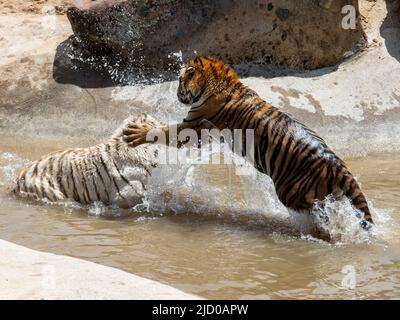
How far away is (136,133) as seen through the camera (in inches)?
197

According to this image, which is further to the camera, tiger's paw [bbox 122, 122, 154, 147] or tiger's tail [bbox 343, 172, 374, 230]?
tiger's paw [bbox 122, 122, 154, 147]

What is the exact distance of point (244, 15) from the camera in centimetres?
748

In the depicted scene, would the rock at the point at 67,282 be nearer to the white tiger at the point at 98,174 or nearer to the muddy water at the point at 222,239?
the muddy water at the point at 222,239

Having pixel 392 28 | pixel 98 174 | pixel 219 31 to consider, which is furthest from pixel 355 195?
pixel 392 28

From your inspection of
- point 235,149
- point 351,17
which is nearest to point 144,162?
point 235,149

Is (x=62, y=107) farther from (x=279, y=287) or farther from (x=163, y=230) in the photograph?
(x=279, y=287)

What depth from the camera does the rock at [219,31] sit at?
741 cm

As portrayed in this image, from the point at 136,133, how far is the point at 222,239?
3.13ft

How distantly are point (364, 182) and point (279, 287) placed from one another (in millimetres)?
2172

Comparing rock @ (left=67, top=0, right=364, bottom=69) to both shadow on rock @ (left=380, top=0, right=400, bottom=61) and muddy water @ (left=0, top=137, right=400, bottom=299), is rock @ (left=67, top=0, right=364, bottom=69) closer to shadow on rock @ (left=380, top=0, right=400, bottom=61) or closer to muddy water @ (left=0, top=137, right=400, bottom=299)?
shadow on rock @ (left=380, top=0, right=400, bottom=61)

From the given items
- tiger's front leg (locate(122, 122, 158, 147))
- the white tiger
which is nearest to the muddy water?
the white tiger

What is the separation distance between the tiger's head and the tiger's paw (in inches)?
15.3

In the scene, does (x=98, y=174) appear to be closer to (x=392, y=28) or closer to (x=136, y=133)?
(x=136, y=133)

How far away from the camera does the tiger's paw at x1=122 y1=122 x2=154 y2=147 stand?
16.3 ft
